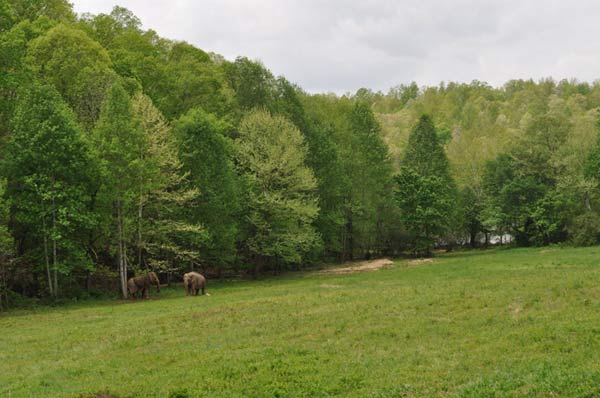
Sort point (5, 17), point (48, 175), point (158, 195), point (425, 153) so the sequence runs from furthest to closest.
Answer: point (425, 153)
point (158, 195)
point (5, 17)
point (48, 175)

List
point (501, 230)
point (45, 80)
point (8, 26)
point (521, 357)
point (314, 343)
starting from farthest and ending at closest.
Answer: point (501, 230) → point (45, 80) → point (8, 26) → point (314, 343) → point (521, 357)

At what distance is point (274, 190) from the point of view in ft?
162

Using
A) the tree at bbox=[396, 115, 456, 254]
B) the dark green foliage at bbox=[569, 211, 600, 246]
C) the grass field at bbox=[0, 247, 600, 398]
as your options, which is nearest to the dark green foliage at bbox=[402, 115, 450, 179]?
the tree at bbox=[396, 115, 456, 254]

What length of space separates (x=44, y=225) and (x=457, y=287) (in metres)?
26.4

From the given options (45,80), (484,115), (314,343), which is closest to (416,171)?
(45,80)

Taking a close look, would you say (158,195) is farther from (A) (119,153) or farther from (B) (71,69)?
(B) (71,69)

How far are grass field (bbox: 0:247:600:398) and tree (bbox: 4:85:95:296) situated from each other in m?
11.6

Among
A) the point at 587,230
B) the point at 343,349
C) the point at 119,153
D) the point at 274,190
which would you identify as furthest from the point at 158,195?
the point at 587,230

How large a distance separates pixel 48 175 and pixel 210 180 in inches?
558

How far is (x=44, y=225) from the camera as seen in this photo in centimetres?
3350

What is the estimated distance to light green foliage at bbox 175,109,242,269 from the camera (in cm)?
4459

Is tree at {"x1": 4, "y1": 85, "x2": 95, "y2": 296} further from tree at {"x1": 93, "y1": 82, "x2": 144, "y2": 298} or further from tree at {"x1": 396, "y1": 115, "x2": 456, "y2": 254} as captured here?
tree at {"x1": 396, "y1": 115, "x2": 456, "y2": 254}

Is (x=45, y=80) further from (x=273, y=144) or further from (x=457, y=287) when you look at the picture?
(x=457, y=287)

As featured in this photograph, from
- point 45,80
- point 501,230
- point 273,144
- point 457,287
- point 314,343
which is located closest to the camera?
point 314,343
